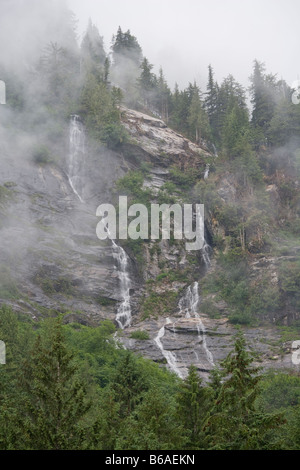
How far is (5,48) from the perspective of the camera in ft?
271

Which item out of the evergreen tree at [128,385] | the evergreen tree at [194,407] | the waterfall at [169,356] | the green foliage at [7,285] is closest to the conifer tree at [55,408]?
the evergreen tree at [194,407]

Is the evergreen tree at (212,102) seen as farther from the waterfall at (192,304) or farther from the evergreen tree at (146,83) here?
the waterfall at (192,304)

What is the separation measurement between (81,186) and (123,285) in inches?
760

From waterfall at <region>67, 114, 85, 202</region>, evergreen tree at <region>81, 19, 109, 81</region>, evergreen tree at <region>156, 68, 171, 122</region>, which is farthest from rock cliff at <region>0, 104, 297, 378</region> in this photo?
evergreen tree at <region>156, 68, 171, 122</region>

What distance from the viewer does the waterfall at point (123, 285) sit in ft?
155

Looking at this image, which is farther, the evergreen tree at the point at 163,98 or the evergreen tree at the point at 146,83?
the evergreen tree at the point at 163,98

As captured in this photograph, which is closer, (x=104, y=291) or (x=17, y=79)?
(x=104, y=291)

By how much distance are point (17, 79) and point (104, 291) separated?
47.6 metres

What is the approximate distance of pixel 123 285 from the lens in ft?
166

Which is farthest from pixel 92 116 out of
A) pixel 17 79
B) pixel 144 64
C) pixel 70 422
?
pixel 70 422

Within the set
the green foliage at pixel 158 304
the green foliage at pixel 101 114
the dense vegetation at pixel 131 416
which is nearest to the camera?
the dense vegetation at pixel 131 416

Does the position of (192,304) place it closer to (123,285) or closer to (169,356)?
(123,285)

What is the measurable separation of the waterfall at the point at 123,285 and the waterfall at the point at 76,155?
38.4 feet
